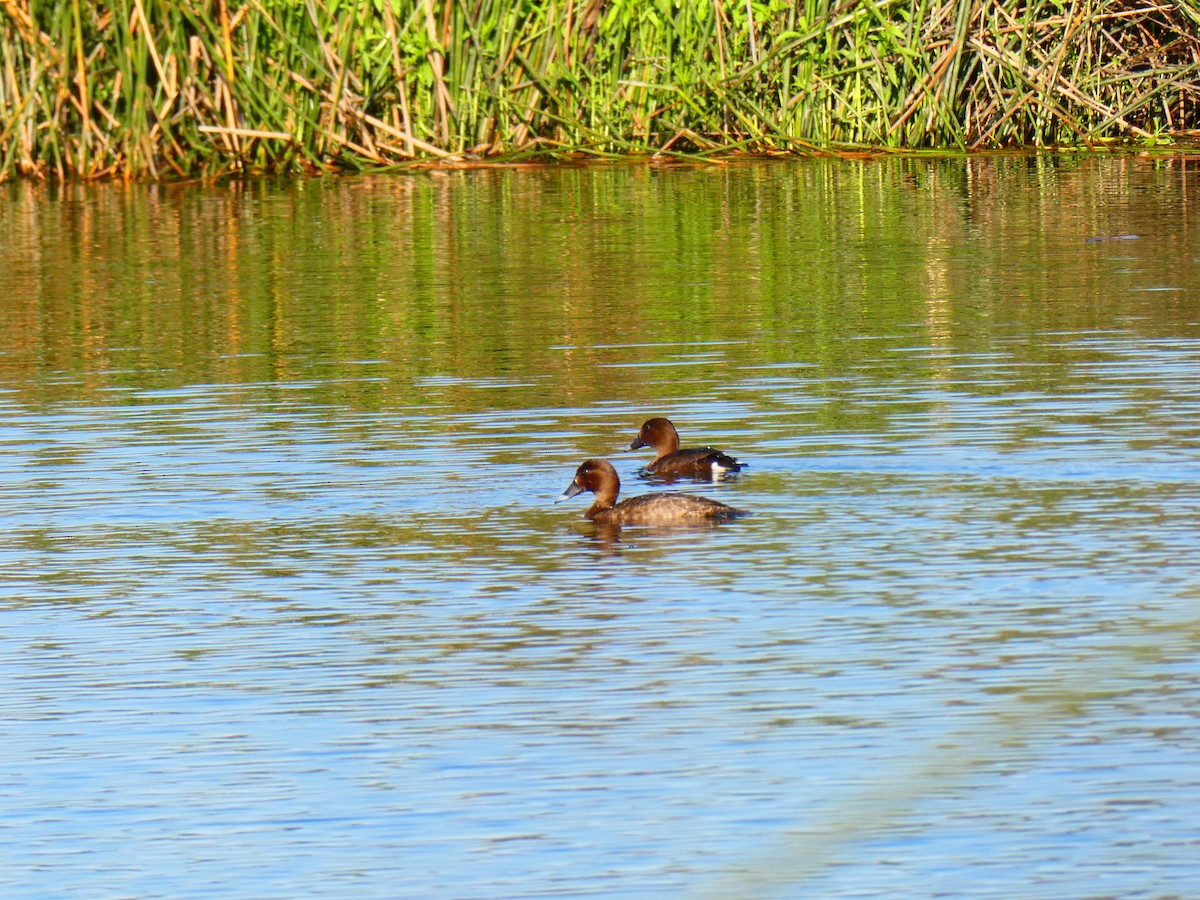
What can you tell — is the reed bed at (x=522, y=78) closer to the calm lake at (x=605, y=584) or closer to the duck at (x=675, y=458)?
the calm lake at (x=605, y=584)

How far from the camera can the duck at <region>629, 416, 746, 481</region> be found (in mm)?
7699

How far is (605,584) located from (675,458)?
1.63m

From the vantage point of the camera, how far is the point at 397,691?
5266mm

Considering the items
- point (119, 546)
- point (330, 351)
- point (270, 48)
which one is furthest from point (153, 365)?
point (270, 48)

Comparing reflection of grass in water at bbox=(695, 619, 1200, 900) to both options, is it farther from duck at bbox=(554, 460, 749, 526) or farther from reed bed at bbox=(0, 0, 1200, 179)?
reed bed at bbox=(0, 0, 1200, 179)

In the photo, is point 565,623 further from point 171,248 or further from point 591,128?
point 591,128

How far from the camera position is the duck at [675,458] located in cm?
770

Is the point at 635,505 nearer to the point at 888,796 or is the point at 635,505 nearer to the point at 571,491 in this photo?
the point at 571,491

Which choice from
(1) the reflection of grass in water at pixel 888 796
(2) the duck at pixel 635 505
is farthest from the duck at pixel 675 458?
(1) the reflection of grass in water at pixel 888 796

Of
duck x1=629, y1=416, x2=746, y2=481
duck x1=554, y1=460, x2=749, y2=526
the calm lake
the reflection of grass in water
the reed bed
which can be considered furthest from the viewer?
the reed bed

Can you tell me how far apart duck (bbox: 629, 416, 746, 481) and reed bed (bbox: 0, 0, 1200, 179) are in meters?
12.6

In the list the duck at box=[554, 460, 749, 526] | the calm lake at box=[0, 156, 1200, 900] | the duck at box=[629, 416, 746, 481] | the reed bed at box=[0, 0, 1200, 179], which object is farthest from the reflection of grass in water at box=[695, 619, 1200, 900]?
the reed bed at box=[0, 0, 1200, 179]

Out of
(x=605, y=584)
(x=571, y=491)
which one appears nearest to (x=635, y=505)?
(x=571, y=491)

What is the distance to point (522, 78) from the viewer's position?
21141 mm
